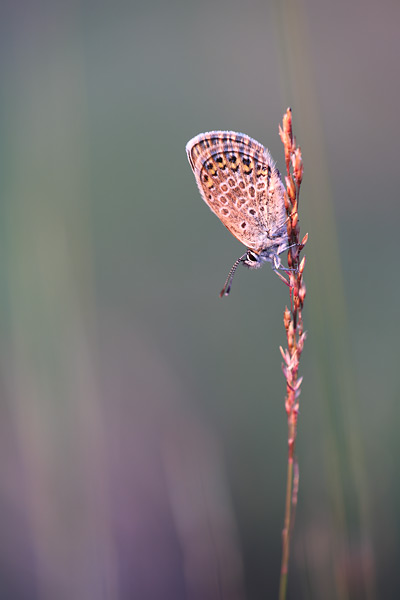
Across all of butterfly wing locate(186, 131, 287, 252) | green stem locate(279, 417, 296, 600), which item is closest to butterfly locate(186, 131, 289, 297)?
butterfly wing locate(186, 131, 287, 252)

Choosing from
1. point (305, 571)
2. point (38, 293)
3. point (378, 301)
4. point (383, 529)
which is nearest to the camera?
point (305, 571)

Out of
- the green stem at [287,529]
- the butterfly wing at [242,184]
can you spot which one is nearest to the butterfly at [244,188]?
the butterfly wing at [242,184]

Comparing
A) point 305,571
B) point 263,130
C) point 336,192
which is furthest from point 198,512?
point 263,130

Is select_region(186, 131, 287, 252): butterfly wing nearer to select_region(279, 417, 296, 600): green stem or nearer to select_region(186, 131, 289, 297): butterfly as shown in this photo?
select_region(186, 131, 289, 297): butterfly

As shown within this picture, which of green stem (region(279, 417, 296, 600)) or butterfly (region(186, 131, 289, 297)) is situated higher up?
butterfly (region(186, 131, 289, 297))

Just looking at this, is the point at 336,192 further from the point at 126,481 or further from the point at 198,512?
the point at 198,512

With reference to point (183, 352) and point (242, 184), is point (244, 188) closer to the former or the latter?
point (242, 184)

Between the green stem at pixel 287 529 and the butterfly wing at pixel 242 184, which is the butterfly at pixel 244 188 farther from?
the green stem at pixel 287 529

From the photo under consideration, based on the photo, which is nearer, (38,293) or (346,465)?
(346,465)
